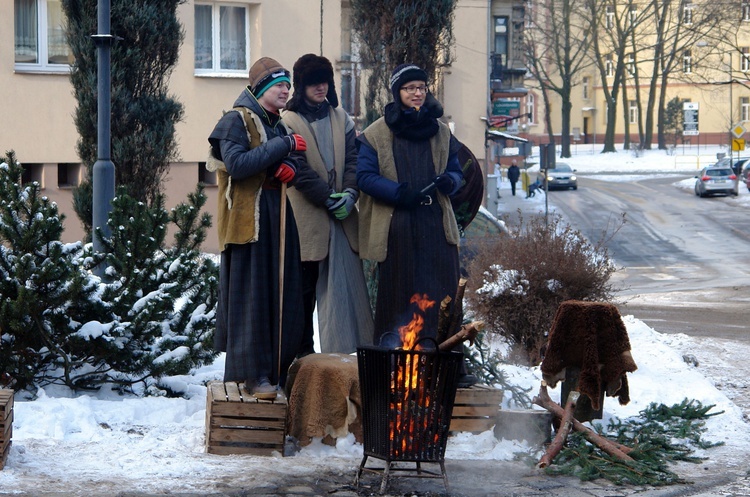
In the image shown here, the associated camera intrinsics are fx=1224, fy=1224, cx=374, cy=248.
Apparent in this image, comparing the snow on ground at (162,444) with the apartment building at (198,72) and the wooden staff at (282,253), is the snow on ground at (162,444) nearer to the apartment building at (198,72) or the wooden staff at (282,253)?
the wooden staff at (282,253)

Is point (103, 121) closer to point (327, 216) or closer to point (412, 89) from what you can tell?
point (327, 216)

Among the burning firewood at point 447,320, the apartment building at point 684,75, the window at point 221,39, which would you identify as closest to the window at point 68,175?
the window at point 221,39

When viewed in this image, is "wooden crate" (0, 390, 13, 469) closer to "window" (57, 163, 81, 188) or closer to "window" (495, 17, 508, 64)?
"window" (57, 163, 81, 188)

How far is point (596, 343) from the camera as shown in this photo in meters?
7.07

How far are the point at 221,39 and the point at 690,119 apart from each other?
6300 centimetres

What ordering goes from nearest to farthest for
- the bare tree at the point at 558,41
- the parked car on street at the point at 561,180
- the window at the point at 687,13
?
the parked car on street at the point at 561,180
the bare tree at the point at 558,41
the window at the point at 687,13

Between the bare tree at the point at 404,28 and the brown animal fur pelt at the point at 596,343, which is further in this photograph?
the bare tree at the point at 404,28

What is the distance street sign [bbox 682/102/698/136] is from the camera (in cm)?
8244

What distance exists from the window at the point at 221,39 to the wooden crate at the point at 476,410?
60.6 feet

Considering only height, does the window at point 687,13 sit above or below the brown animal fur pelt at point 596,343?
above

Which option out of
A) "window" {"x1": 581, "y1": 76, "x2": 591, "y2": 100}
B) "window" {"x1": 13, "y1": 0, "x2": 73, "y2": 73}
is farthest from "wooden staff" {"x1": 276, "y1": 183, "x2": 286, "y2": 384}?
"window" {"x1": 581, "y1": 76, "x2": 591, "y2": 100}

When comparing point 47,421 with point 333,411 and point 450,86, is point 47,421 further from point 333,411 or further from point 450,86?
point 450,86

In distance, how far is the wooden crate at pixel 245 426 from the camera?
21.4 ft

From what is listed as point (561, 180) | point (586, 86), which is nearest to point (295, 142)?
point (561, 180)
